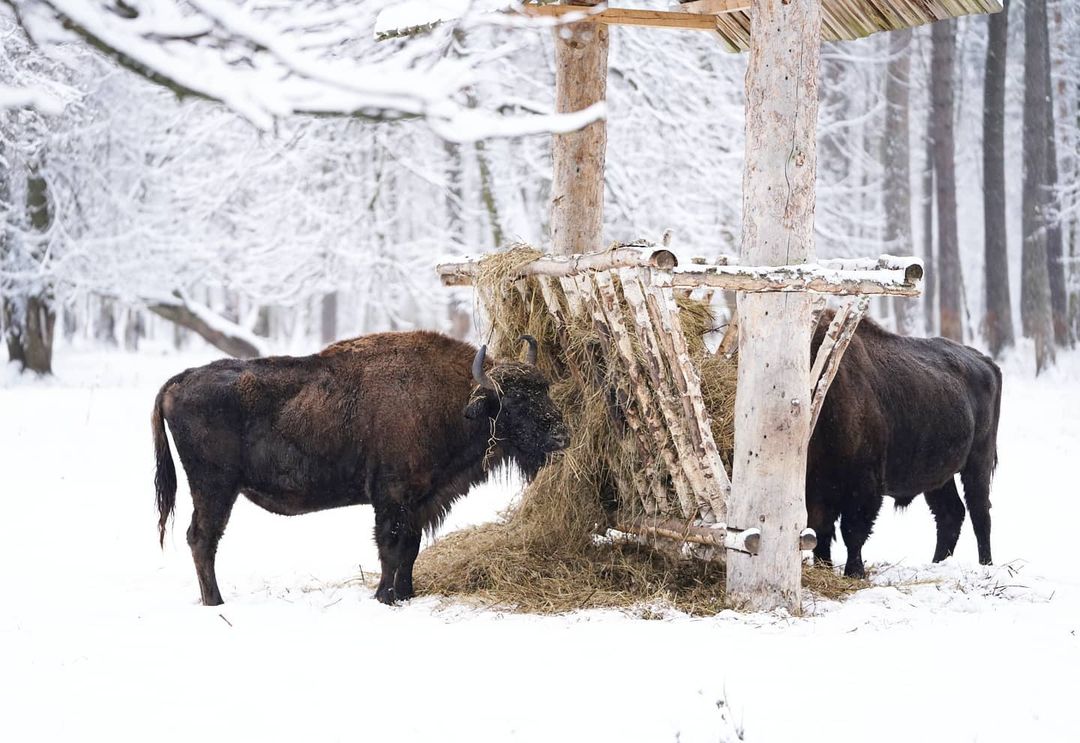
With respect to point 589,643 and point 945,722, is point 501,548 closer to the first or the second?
point 589,643

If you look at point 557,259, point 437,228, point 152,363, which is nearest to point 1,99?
point 557,259

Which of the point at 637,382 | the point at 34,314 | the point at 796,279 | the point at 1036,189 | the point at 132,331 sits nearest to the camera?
the point at 796,279

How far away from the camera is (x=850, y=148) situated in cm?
2906

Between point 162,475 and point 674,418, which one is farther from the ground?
point 674,418

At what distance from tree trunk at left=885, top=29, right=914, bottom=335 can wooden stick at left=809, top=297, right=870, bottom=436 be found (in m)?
19.6

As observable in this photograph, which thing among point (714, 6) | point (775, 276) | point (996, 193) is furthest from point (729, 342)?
point (996, 193)

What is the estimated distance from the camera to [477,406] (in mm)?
7652

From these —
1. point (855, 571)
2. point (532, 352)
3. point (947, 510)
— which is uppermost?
point (532, 352)

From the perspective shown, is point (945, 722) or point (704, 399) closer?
point (945, 722)

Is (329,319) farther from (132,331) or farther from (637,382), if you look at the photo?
(637,382)

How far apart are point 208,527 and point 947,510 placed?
593 cm

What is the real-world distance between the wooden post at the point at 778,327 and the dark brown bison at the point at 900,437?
1.45 m

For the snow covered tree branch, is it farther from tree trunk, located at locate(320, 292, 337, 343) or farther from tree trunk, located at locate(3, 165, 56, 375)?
tree trunk, located at locate(320, 292, 337, 343)

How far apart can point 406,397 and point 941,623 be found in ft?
12.5
